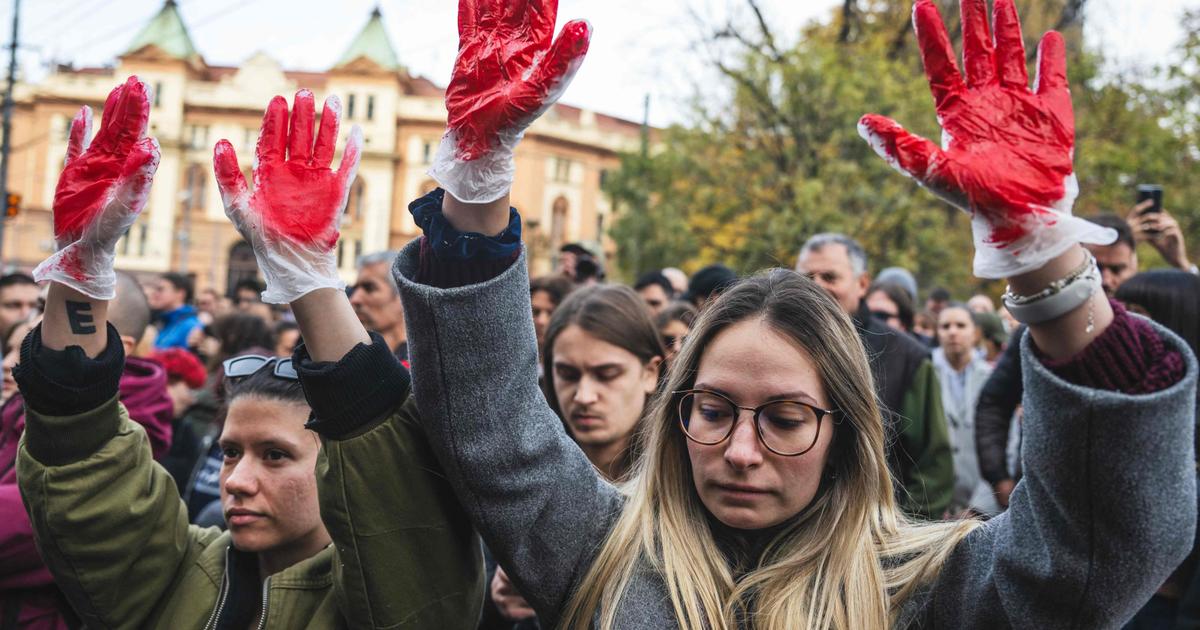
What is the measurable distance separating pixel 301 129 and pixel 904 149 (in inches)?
41.1

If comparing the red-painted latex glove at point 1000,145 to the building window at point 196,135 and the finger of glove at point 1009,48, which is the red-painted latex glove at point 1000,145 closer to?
the finger of glove at point 1009,48

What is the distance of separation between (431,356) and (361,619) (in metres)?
0.51

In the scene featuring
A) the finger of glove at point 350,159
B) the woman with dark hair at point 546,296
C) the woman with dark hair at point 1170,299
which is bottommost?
the woman with dark hair at point 546,296

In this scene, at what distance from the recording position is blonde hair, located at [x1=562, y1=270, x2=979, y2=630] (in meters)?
1.70

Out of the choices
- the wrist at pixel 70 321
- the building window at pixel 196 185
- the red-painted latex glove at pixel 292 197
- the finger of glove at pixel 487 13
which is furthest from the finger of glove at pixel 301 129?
the building window at pixel 196 185

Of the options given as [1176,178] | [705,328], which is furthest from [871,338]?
[1176,178]

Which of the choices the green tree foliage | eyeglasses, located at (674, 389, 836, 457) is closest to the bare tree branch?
the green tree foliage

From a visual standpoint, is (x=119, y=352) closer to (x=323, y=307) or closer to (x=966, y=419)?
(x=323, y=307)

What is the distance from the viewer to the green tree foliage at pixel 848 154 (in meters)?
14.8

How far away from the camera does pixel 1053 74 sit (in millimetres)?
1452

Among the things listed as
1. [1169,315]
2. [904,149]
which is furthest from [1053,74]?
[1169,315]

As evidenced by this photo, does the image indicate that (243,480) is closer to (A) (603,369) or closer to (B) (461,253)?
(B) (461,253)

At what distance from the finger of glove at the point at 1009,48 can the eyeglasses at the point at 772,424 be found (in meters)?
0.66

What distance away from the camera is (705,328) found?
1984 mm
